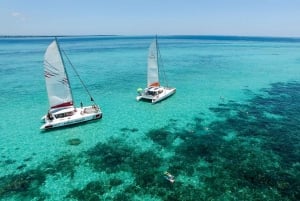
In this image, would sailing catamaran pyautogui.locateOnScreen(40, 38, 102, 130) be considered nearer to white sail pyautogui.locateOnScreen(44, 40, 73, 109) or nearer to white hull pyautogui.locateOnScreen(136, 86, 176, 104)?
white sail pyautogui.locateOnScreen(44, 40, 73, 109)

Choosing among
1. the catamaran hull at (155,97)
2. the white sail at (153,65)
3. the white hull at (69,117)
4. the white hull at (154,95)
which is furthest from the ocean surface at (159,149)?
the white sail at (153,65)

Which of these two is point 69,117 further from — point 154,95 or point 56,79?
point 154,95

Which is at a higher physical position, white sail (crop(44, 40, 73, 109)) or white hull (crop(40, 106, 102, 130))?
white sail (crop(44, 40, 73, 109))

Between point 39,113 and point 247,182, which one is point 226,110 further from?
point 39,113

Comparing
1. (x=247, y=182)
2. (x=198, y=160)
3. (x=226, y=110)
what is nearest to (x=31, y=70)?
(x=226, y=110)

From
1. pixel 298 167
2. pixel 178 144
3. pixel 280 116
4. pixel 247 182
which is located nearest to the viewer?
pixel 247 182

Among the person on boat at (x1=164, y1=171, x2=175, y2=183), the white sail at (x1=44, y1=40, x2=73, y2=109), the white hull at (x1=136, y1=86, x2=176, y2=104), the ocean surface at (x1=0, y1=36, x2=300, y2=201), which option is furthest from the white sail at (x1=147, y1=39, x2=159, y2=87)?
the person on boat at (x1=164, y1=171, x2=175, y2=183)

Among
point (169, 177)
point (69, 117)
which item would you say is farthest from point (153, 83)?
point (169, 177)

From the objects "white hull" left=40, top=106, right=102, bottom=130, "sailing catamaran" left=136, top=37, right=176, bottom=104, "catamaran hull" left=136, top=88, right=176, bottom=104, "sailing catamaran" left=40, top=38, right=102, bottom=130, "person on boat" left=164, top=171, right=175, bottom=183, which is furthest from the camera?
"sailing catamaran" left=136, top=37, right=176, bottom=104

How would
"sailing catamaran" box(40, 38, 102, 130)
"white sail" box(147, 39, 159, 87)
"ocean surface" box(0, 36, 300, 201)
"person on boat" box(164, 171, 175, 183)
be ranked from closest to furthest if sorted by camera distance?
"ocean surface" box(0, 36, 300, 201)
"person on boat" box(164, 171, 175, 183)
"sailing catamaran" box(40, 38, 102, 130)
"white sail" box(147, 39, 159, 87)
